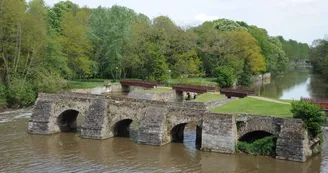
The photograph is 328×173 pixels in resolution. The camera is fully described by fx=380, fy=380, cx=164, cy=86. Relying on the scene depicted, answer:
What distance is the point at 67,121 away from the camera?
3275cm

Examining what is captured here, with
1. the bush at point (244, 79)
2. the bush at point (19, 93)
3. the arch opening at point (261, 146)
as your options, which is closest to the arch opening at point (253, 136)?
the arch opening at point (261, 146)

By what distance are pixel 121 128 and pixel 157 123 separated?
5425 mm

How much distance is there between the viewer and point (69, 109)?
30922mm

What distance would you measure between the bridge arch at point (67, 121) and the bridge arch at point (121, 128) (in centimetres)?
414

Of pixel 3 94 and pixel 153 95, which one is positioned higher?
pixel 3 94

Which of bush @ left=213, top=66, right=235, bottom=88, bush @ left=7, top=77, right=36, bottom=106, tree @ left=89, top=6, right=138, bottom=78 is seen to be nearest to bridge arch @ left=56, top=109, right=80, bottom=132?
bush @ left=7, top=77, right=36, bottom=106

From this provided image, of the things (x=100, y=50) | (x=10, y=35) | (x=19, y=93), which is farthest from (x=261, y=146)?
(x=100, y=50)

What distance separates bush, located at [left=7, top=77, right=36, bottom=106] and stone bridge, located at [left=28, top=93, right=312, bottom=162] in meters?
12.3

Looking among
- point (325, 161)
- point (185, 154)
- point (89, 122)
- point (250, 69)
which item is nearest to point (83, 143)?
point (89, 122)

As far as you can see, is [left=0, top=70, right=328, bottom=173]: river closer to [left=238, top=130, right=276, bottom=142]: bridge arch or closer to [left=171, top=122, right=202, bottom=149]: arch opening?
[left=171, top=122, right=202, bottom=149]: arch opening

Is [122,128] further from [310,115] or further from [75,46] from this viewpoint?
[75,46]

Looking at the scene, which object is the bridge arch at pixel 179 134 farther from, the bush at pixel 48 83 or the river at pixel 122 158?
the bush at pixel 48 83

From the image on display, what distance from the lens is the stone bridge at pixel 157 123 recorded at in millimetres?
23750

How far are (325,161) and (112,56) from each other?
A: 45.3 meters
